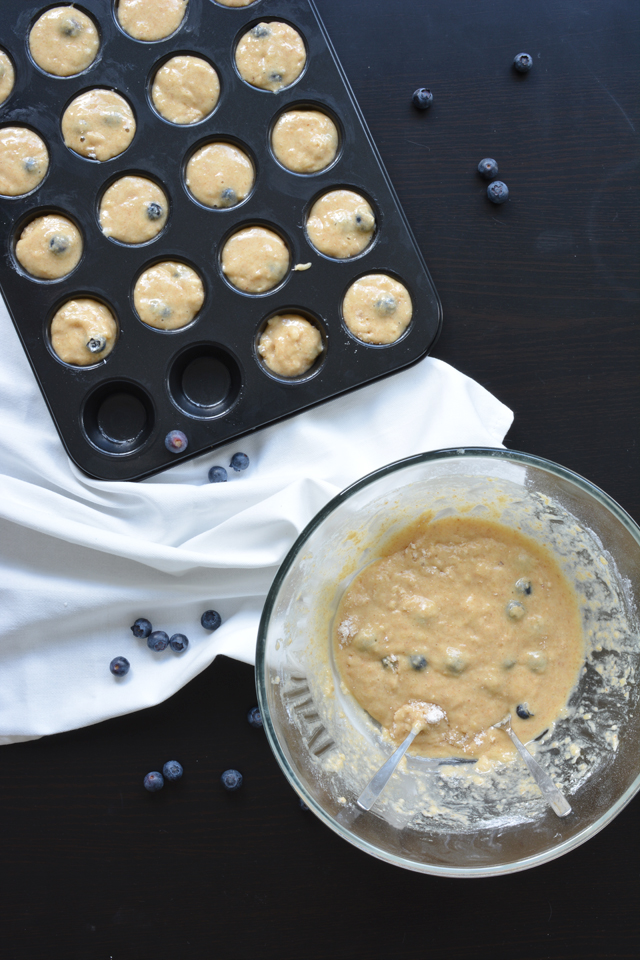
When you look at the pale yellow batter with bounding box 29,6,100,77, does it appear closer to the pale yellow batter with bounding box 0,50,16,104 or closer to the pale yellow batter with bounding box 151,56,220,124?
the pale yellow batter with bounding box 0,50,16,104

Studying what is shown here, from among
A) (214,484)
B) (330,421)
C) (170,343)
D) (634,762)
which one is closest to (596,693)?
(634,762)

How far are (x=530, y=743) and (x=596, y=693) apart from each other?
0.96 ft

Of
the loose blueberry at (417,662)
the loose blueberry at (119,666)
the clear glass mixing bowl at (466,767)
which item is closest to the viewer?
the clear glass mixing bowl at (466,767)

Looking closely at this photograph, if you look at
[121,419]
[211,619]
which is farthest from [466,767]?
[121,419]

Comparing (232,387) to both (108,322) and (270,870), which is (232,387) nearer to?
→ (108,322)

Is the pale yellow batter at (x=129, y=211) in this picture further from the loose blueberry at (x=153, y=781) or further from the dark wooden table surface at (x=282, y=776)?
the loose blueberry at (x=153, y=781)

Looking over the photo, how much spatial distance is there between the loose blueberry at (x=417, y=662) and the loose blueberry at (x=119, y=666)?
1.10 m

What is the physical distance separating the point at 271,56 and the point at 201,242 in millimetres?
728

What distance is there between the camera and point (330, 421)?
275 centimetres

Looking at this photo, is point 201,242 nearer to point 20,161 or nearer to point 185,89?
point 185,89

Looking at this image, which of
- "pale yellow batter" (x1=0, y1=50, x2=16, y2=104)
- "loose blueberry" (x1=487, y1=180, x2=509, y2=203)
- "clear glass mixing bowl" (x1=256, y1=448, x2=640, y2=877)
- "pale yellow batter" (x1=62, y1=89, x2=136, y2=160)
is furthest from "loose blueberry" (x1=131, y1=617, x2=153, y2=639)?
"loose blueberry" (x1=487, y1=180, x2=509, y2=203)

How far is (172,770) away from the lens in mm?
2727

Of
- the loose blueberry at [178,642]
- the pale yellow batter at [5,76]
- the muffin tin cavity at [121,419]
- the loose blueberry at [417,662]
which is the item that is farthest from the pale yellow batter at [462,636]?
the pale yellow batter at [5,76]

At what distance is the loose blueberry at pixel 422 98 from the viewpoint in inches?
108
